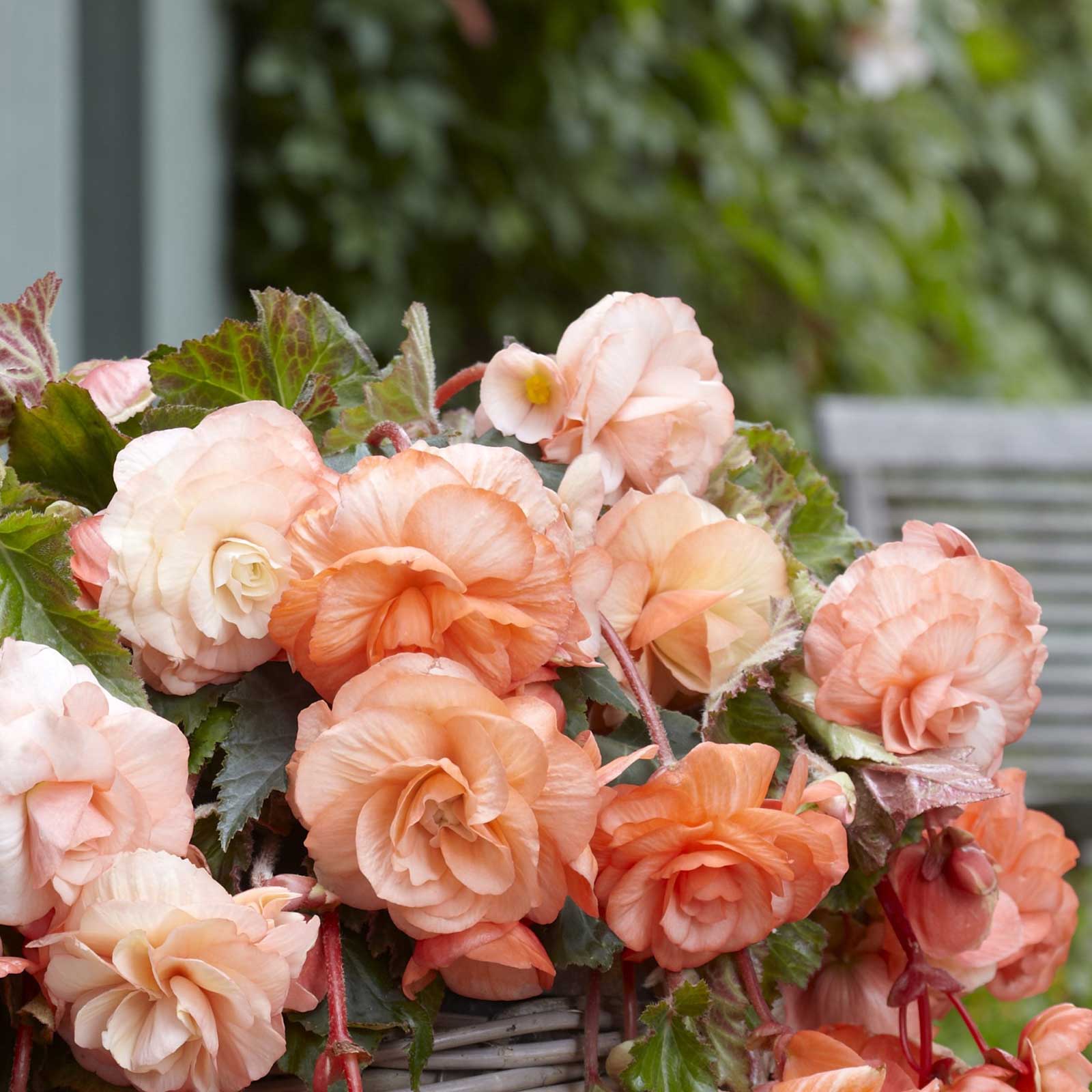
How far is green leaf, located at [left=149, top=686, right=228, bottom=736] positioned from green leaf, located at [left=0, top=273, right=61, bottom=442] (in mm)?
121

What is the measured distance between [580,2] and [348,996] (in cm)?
230

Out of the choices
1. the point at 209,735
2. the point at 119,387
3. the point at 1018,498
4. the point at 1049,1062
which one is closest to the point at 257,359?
the point at 119,387

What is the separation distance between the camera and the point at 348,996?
1.38 ft

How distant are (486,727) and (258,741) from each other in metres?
0.08

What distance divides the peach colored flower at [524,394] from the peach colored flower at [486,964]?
0.18m

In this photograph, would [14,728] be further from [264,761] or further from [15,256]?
[15,256]

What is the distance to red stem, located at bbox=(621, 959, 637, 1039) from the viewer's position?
46cm

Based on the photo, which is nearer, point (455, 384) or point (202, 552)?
point (202, 552)

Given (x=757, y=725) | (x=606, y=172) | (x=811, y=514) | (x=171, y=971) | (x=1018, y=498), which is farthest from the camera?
(x=606, y=172)

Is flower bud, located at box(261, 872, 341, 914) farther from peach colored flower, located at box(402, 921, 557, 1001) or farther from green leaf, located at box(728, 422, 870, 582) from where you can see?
green leaf, located at box(728, 422, 870, 582)

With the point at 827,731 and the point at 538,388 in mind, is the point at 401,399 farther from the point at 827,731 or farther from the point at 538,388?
the point at 827,731

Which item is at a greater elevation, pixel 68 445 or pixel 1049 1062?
pixel 68 445

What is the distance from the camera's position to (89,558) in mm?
438

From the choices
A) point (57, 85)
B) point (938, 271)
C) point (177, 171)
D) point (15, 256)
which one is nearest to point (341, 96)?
point (177, 171)
